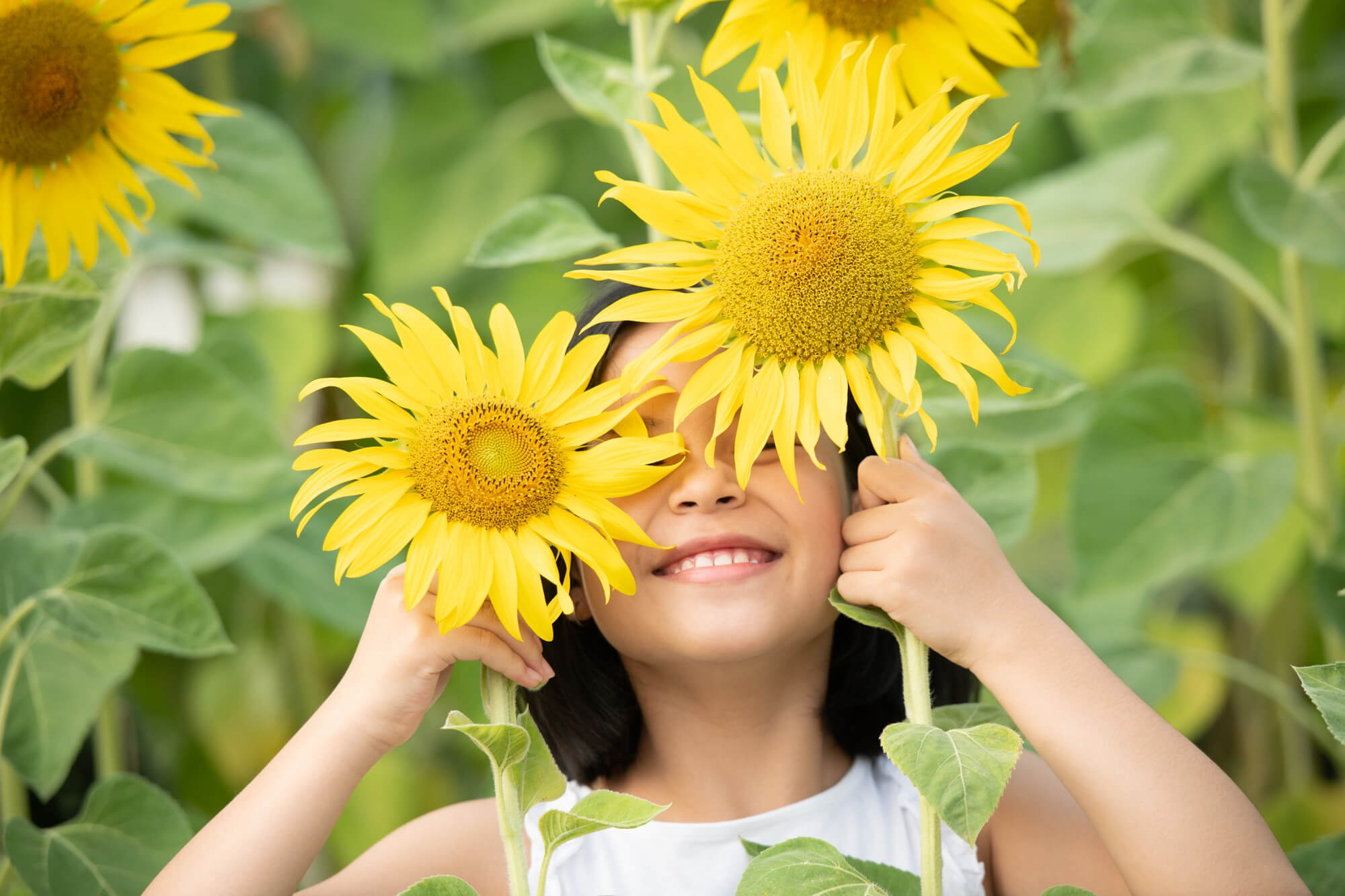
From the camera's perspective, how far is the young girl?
1.71 ft

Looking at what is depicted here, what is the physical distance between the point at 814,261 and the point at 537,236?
8.8 inches

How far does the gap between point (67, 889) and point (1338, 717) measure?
583 mm

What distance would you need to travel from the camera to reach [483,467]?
47 cm

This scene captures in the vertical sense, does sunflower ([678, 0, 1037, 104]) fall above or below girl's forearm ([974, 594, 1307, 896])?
above

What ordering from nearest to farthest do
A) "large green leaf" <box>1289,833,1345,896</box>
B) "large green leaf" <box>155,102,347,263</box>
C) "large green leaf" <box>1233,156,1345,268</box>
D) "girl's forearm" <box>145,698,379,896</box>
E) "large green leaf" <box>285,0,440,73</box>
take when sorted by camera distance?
"girl's forearm" <box>145,698,379,896</box>
"large green leaf" <box>1289,833,1345,896</box>
"large green leaf" <box>1233,156,1345,268</box>
"large green leaf" <box>155,102,347,263</box>
"large green leaf" <box>285,0,440,73</box>

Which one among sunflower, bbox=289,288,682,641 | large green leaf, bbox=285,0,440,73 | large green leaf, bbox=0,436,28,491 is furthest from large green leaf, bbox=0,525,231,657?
large green leaf, bbox=285,0,440,73

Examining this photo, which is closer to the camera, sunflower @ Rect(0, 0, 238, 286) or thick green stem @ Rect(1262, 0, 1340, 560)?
sunflower @ Rect(0, 0, 238, 286)

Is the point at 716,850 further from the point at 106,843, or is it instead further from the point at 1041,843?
the point at 106,843

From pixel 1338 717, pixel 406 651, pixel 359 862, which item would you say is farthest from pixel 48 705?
pixel 1338 717

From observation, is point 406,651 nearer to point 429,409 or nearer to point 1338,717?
point 429,409

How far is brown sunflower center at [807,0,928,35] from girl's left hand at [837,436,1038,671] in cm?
20

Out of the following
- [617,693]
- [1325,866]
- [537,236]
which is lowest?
[1325,866]

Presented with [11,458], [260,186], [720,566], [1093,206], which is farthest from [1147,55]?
[11,458]

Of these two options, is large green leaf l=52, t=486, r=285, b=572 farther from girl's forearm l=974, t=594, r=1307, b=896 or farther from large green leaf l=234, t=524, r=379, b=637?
girl's forearm l=974, t=594, r=1307, b=896
